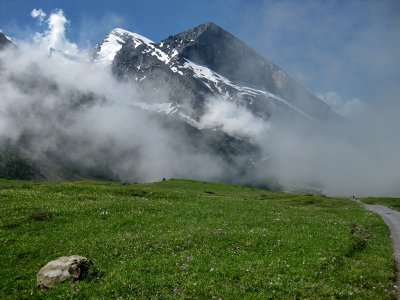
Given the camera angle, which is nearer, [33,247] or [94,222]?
[33,247]

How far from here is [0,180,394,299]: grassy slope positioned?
20.8 meters

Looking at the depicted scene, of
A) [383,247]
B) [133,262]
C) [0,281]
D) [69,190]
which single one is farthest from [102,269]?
[69,190]

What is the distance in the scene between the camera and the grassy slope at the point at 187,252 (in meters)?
20.8

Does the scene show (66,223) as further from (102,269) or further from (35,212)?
(102,269)

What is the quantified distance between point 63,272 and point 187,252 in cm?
771

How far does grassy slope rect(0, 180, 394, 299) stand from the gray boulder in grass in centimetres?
60

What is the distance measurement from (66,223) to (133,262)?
11653mm

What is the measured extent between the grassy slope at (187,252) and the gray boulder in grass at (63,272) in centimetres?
60

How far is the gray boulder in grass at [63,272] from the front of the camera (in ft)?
69.5

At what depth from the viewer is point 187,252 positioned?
26109 mm

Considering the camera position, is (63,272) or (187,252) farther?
(187,252)

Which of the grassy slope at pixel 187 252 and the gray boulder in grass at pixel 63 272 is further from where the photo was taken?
the gray boulder in grass at pixel 63 272

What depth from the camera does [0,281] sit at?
72.7 ft

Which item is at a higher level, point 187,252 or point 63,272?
point 187,252
